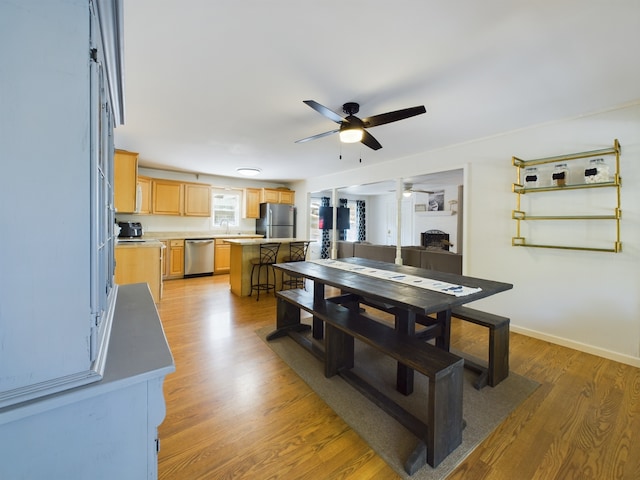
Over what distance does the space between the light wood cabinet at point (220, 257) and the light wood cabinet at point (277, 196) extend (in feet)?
5.11

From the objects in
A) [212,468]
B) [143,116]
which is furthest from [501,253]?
[143,116]

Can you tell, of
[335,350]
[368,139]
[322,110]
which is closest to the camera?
[322,110]

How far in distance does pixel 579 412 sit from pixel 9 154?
10.0 ft

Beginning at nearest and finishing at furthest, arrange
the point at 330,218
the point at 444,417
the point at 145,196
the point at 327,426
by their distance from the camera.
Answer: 1. the point at 444,417
2. the point at 327,426
3. the point at 145,196
4. the point at 330,218

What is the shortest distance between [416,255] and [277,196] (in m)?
4.04

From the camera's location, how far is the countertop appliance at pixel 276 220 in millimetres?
6704

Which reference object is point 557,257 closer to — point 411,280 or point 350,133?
point 411,280

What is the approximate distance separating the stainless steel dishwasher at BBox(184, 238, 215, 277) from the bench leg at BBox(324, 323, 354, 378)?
465 centimetres

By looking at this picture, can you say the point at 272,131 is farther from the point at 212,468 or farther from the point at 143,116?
the point at 212,468

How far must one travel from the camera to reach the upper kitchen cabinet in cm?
569

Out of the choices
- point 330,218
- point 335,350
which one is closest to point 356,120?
point 335,350

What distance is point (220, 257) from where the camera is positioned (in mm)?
6332

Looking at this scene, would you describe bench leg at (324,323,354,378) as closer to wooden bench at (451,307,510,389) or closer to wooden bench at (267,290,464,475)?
wooden bench at (267,290,464,475)

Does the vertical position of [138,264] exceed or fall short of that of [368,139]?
it falls short
